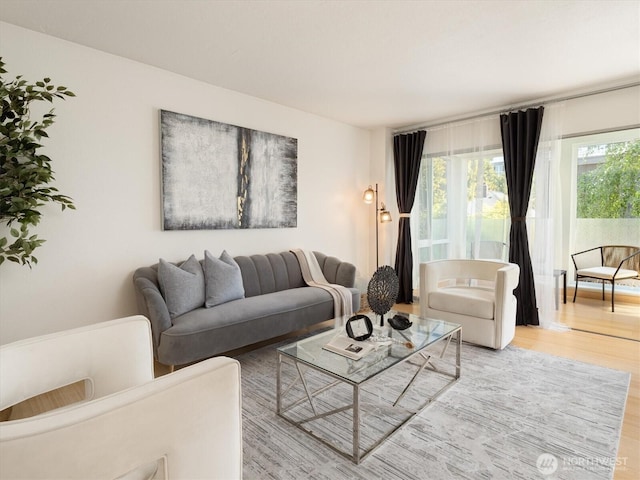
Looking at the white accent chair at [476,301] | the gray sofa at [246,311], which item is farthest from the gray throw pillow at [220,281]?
the white accent chair at [476,301]

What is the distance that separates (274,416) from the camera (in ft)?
7.29

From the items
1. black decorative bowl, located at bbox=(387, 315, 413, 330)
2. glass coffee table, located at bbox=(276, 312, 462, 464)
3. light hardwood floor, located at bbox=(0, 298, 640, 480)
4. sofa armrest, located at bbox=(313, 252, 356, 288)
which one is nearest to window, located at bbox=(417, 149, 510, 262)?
light hardwood floor, located at bbox=(0, 298, 640, 480)

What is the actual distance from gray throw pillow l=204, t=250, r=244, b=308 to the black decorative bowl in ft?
4.77

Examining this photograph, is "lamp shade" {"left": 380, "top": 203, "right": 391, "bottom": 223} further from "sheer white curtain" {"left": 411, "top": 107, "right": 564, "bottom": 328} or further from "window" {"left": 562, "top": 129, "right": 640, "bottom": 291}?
"window" {"left": 562, "top": 129, "right": 640, "bottom": 291}

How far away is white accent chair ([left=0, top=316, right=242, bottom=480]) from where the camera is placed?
807mm

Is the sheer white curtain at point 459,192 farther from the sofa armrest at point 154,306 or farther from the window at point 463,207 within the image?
the sofa armrest at point 154,306

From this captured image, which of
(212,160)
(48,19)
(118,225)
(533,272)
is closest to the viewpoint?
(48,19)

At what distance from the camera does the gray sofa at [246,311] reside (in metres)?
2.63

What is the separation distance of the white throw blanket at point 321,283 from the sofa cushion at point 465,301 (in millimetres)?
867

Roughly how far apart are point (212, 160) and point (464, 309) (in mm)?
2843

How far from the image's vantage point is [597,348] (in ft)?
11.1

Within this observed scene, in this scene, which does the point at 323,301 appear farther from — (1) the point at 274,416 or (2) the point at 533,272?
(2) the point at 533,272

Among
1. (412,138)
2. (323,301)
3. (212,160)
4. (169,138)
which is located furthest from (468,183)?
(169,138)

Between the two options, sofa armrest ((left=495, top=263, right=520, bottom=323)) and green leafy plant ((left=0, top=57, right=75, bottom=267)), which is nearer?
Answer: green leafy plant ((left=0, top=57, right=75, bottom=267))
